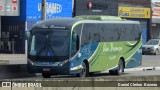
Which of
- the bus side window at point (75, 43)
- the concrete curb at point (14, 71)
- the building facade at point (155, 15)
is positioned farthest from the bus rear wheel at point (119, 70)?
the building facade at point (155, 15)

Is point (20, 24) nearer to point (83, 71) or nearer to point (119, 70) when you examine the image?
point (119, 70)

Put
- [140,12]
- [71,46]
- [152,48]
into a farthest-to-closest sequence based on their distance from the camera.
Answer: [140,12]
[152,48]
[71,46]

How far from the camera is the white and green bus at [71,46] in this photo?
885 inches

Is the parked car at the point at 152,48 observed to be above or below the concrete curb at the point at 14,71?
below

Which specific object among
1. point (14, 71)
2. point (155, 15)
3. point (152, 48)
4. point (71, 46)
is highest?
point (155, 15)

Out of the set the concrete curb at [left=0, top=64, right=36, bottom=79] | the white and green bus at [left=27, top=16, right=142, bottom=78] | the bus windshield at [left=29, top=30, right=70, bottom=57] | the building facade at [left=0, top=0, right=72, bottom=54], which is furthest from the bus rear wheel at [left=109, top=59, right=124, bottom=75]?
the building facade at [left=0, top=0, right=72, bottom=54]


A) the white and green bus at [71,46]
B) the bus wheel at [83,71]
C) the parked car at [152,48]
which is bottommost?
the parked car at [152,48]

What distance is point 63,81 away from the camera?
11180 millimetres

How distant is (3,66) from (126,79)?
43.5 feet

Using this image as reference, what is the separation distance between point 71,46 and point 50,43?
942 millimetres

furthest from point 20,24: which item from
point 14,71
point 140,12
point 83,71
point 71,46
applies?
point 71,46

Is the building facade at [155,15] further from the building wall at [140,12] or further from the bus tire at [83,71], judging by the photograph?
the bus tire at [83,71]

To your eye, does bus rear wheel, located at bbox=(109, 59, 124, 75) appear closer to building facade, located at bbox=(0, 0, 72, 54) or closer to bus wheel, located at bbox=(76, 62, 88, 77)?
bus wheel, located at bbox=(76, 62, 88, 77)

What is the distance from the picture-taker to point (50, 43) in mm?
22641
